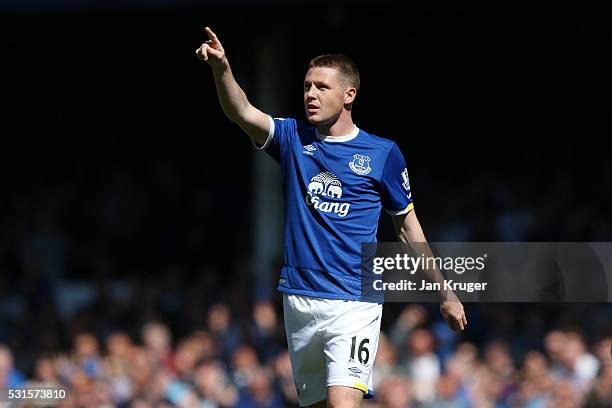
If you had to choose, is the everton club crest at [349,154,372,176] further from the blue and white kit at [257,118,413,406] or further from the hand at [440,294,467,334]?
the hand at [440,294,467,334]

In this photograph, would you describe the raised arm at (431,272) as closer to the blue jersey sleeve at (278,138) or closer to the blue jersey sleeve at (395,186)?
the blue jersey sleeve at (395,186)

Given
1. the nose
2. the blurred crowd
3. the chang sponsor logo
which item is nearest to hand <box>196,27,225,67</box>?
the nose

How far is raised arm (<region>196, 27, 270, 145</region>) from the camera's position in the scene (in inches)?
279

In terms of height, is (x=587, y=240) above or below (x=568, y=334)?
above

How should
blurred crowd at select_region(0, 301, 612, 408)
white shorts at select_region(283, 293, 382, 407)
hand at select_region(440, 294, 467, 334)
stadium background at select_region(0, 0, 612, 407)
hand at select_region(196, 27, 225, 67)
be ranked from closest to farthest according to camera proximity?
hand at select_region(196, 27, 225, 67) < white shorts at select_region(283, 293, 382, 407) < hand at select_region(440, 294, 467, 334) < blurred crowd at select_region(0, 301, 612, 408) < stadium background at select_region(0, 0, 612, 407)

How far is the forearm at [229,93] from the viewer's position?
7172 millimetres

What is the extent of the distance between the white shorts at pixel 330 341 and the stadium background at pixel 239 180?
13.4 feet

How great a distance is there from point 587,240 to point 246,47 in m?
5.53

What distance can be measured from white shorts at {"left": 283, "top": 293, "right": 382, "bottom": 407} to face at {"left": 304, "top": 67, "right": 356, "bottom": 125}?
995 millimetres

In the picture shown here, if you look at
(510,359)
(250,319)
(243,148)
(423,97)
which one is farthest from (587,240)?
(243,148)

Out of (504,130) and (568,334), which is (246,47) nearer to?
(504,130)

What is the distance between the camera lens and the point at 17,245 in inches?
650

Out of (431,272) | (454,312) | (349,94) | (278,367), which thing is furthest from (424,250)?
(278,367)

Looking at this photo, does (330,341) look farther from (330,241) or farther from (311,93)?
(311,93)
